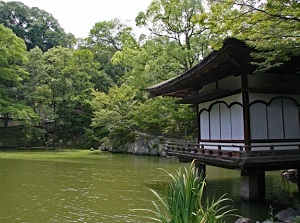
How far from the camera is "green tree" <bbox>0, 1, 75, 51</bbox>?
1871 inches

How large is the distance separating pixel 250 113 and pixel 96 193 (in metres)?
5.77

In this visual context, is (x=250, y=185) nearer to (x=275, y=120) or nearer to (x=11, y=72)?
(x=275, y=120)

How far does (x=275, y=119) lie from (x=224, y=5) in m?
4.41

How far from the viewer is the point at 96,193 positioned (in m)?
10.0

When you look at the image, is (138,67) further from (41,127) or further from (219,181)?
(41,127)

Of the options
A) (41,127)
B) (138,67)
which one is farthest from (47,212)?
(41,127)

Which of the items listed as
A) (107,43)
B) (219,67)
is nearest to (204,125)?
(219,67)

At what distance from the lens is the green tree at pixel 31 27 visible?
4752cm

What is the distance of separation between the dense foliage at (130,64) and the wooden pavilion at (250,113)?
0.81 meters

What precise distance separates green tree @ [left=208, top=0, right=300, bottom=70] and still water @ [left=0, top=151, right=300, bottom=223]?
422 cm

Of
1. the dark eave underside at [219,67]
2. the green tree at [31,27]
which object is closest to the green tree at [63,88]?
the green tree at [31,27]

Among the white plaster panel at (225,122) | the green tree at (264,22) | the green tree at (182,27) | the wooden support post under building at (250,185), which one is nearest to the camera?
the green tree at (264,22)

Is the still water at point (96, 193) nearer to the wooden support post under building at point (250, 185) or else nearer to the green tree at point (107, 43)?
the wooden support post under building at point (250, 185)

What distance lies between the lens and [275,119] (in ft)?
31.2
